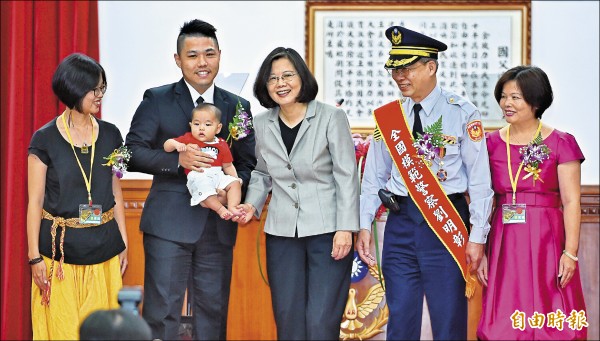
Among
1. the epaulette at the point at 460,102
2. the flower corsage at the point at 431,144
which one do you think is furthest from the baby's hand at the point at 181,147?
the epaulette at the point at 460,102

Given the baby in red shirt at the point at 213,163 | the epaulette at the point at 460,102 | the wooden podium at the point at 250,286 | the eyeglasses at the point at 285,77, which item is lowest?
the wooden podium at the point at 250,286

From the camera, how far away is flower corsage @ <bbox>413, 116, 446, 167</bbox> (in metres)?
2.68

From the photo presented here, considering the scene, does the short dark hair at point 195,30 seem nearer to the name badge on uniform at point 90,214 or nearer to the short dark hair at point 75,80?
the short dark hair at point 75,80

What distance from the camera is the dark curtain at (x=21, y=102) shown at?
12.8 feet

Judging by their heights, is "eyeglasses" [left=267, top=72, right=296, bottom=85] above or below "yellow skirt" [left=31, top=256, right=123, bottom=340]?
above

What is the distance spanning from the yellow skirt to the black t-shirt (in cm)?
4

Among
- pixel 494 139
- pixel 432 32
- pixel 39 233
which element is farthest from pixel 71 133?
pixel 432 32

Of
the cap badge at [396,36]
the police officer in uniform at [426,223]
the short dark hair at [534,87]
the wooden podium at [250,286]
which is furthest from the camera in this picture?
the wooden podium at [250,286]

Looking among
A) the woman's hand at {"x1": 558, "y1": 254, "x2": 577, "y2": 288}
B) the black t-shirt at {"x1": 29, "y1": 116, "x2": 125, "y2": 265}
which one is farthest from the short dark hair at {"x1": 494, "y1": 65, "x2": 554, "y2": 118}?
the black t-shirt at {"x1": 29, "y1": 116, "x2": 125, "y2": 265}

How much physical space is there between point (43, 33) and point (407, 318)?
93.3 inches

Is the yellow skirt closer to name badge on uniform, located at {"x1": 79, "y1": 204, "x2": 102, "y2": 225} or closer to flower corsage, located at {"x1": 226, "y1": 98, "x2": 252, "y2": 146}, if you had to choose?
name badge on uniform, located at {"x1": 79, "y1": 204, "x2": 102, "y2": 225}

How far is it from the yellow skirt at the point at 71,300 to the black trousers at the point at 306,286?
55 cm

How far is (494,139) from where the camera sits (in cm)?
295

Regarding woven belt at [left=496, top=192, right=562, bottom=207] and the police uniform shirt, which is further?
woven belt at [left=496, top=192, right=562, bottom=207]
